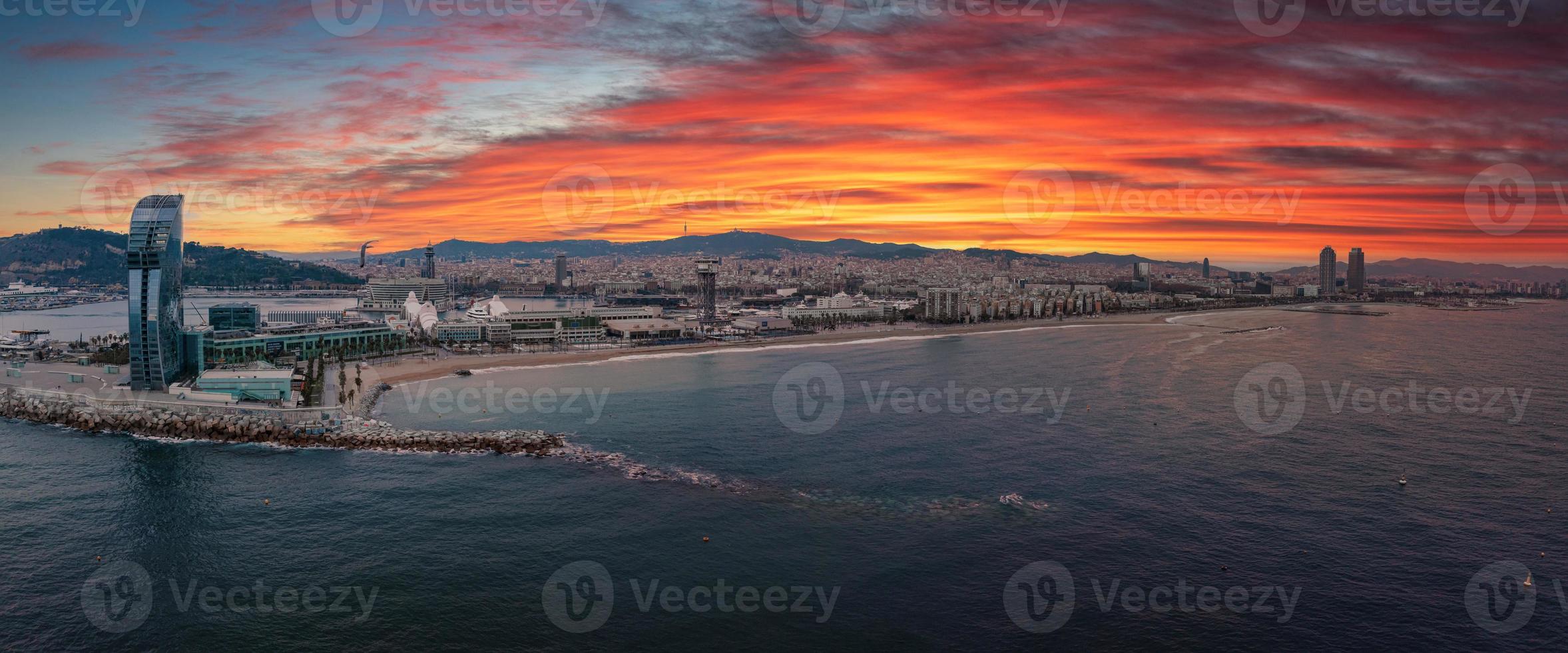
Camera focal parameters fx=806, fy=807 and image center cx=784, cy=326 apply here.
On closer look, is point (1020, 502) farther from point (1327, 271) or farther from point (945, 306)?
point (1327, 271)

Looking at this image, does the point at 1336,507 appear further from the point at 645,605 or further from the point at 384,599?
the point at 384,599

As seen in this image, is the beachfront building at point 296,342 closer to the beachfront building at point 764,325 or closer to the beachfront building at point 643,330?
the beachfront building at point 643,330

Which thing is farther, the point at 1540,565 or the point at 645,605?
the point at 1540,565

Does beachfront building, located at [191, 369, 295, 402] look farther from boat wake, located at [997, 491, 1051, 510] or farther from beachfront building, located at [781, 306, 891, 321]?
beachfront building, located at [781, 306, 891, 321]

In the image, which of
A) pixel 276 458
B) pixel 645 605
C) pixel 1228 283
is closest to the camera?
pixel 645 605

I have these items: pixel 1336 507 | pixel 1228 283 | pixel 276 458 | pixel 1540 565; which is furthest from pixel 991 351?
pixel 1228 283

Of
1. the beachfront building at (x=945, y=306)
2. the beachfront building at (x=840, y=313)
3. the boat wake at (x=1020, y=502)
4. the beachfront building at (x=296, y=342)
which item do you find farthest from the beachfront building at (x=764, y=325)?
the boat wake at (x=1020, y=502)

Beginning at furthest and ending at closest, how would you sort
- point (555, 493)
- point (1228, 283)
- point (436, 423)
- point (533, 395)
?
point (1228, 283)
point (533, 395)
point (436, 423)
point (555, 493)

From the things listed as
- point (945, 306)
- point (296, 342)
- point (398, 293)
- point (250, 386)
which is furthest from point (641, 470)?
point (398, 293)
